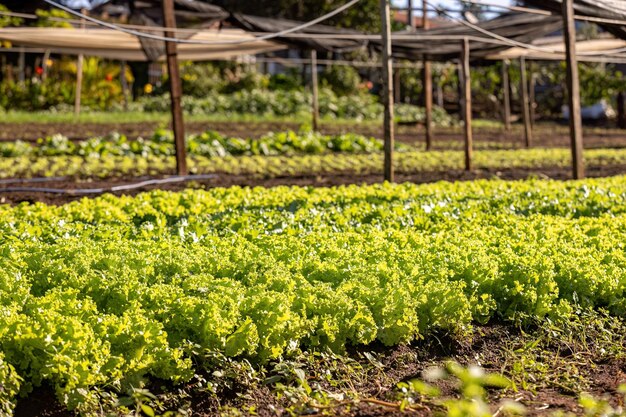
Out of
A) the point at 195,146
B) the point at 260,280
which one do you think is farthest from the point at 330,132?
the point at 260,280

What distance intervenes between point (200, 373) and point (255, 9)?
92.6 feet

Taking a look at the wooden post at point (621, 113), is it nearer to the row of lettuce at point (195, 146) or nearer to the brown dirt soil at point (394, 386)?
the row of lettuce at point (195, 146)

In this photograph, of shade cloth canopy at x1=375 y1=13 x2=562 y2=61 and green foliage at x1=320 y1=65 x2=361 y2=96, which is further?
green foliage at x1=320 y1=65 x2=361 y2=96

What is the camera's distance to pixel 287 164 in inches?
610

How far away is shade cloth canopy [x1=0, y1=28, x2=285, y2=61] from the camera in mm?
14938

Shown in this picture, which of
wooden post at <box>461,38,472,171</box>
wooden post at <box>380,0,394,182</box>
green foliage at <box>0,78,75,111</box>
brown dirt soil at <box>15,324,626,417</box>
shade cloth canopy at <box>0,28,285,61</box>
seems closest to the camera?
brown dirt soil at <box>15,324,626,417</box>

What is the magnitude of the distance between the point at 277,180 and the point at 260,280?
829 cm

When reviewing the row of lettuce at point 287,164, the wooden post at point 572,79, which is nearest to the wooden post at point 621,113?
the row of lettuce at point 287,164

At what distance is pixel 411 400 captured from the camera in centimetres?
416

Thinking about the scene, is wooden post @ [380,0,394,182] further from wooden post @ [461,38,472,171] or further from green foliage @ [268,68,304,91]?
green foliage @ [268,68,304,91]

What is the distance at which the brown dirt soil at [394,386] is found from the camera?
4.16 metres

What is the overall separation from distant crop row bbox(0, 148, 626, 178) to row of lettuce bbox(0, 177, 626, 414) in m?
6.35

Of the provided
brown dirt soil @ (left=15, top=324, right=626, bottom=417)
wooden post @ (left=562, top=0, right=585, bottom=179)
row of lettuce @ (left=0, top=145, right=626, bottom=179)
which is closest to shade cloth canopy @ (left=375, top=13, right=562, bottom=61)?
row of lettuce @ (left=0, top=145, right=626, bottom=179)

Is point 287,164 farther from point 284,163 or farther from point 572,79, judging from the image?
point 572,79
